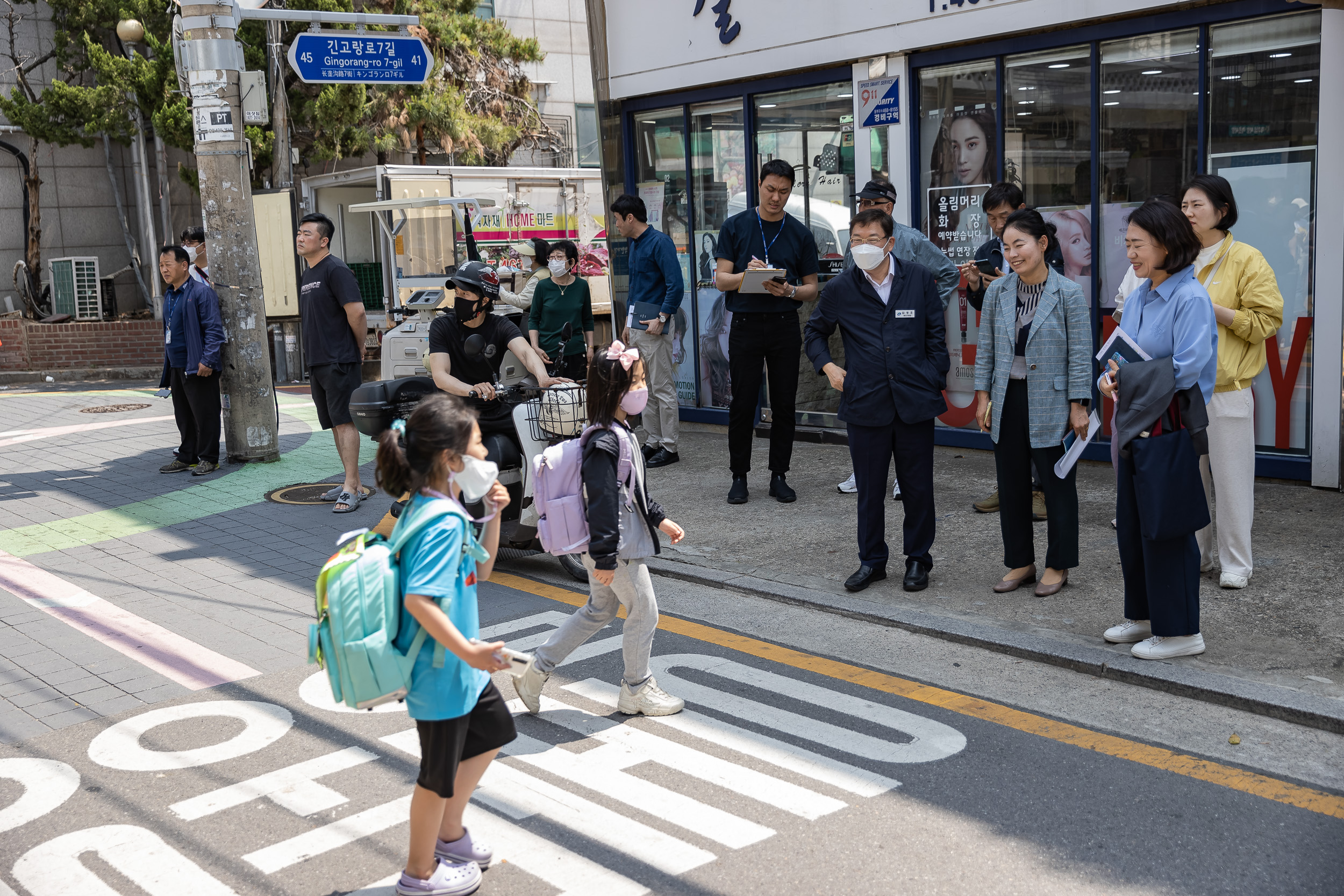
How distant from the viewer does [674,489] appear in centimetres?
900

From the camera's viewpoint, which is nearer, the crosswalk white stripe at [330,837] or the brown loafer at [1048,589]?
the crosswalk white stripe at [330,837]

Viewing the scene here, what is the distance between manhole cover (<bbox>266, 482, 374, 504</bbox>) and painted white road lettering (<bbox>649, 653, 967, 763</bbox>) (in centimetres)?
459

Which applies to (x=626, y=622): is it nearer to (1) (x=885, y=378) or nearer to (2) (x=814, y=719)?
(2) (x=814, y=719)

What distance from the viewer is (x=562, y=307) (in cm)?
985

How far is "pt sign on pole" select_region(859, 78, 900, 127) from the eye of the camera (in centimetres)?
942

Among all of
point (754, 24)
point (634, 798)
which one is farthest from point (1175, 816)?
point (754, 24)

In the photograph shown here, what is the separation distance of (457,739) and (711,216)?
839cm

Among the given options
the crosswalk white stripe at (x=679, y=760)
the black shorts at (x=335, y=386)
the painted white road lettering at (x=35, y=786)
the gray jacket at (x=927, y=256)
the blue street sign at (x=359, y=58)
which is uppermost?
the blue street sign at (x=359, y=58)

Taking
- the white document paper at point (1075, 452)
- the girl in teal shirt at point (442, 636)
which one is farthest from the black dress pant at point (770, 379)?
the girl in teal shirt at point (442, 636)

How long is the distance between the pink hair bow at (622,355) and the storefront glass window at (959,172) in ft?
16.6

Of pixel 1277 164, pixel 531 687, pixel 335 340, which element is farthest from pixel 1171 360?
pixel 335 340

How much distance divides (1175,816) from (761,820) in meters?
1.29

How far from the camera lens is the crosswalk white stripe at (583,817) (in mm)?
3709

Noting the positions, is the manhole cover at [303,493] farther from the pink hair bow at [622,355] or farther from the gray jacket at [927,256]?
the pink hair bow at [622,355]
